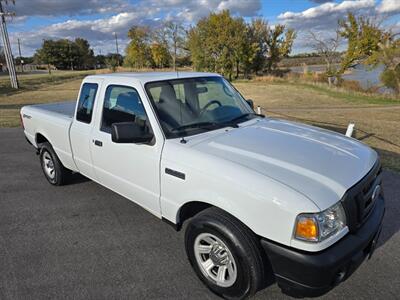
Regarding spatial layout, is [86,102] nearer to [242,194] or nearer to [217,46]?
[242,194]

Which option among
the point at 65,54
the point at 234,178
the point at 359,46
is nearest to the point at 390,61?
the point at 359,46

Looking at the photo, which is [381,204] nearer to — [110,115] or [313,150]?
[313,150]

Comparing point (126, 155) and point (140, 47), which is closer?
point (126, 155)

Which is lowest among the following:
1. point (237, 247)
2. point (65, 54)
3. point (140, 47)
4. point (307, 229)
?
point (237, 247)

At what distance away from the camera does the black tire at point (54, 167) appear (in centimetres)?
485

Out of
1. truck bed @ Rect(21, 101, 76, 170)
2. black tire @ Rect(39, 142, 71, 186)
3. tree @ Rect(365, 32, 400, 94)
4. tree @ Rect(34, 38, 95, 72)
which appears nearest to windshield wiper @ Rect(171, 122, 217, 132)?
truck bed @ Rect(21, 101, 76, 170)

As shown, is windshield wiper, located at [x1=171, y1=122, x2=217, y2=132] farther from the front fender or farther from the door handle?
the door handle

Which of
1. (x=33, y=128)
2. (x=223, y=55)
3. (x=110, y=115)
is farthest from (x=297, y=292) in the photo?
(x=223, y=55)

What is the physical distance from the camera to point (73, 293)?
269 cm

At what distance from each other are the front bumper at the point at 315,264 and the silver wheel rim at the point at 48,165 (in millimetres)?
4075

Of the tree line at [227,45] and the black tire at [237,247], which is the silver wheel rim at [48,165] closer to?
the black tire at [237,247]

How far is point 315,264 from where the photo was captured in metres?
2.02

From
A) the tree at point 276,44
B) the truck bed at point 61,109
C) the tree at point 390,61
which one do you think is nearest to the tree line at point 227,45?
the tree at point 276,44

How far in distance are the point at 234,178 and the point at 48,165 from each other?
13.3 ft
